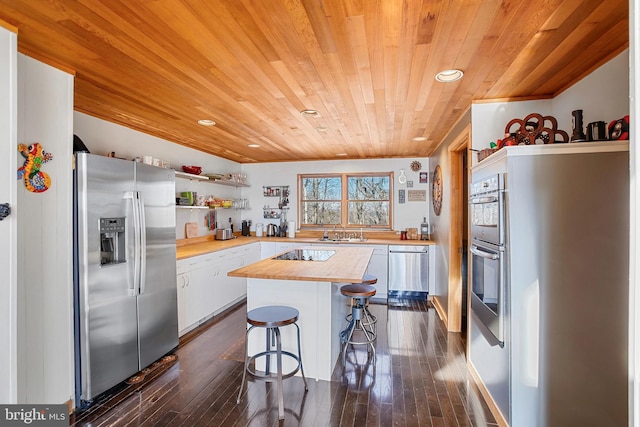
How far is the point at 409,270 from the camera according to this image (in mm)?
5039

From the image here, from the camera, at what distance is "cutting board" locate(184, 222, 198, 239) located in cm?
454

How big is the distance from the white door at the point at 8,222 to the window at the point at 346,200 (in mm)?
4499

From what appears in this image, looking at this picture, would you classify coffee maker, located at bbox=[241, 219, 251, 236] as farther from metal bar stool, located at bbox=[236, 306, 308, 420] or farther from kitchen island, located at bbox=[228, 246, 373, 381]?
metal bar stool, located at bbox=[236, 306, 308, 420]

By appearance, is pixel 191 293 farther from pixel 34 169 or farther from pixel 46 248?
pixel 34 169

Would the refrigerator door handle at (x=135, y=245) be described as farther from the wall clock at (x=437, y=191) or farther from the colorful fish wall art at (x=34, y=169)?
the wall clock at (x=437, y=191)

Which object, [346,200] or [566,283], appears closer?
[566,283]

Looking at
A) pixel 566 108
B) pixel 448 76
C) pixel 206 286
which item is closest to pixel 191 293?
pixel 206 286

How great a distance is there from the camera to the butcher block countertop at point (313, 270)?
7.62ft

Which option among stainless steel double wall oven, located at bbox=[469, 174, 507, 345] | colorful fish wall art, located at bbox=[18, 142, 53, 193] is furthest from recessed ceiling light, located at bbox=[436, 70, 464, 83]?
colorful fish wall art, located at bbox=[18, 142, 53, 193]

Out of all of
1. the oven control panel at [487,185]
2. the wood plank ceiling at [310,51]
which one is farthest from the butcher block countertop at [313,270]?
the wood plank ceiling at [310,51]

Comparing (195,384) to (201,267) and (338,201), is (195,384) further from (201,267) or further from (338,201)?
(338,201)

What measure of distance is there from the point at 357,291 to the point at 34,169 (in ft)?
8.51

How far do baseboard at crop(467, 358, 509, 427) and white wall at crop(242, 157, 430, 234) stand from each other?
120 inches

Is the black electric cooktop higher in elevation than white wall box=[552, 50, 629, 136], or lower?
lower
